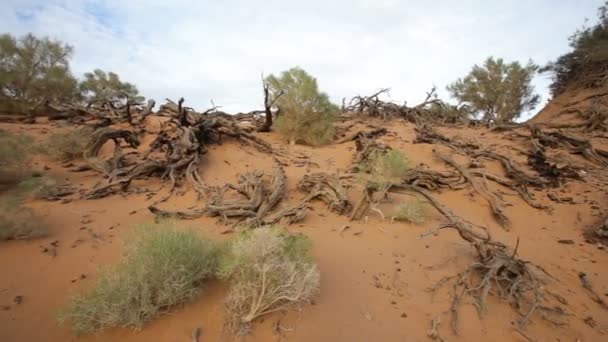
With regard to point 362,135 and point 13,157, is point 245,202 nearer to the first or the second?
point 13,157

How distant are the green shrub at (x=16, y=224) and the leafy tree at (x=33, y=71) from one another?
11031 millimetres

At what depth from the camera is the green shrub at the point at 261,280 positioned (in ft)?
7.64

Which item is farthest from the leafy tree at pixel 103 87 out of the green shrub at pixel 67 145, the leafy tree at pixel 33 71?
the green shrub at pixel 67 145

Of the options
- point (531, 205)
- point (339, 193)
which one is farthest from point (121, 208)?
point (531, 205)

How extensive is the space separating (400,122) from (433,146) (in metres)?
4.23

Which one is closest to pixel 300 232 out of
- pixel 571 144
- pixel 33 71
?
pixel 571 144

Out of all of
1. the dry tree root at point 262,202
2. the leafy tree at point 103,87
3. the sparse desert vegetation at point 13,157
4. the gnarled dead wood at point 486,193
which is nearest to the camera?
the dry tree root at point 262,202

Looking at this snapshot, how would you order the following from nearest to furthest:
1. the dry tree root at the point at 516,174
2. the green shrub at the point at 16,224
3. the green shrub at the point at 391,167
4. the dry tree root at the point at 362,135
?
the green shrub at the point at 16,224 < the green shrub at the point at 391,167 < the dry tree root at the point at 516,174 < the dry tree root at the point at 362,135

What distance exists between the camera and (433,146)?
8.82 metres

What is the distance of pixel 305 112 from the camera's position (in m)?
10.1

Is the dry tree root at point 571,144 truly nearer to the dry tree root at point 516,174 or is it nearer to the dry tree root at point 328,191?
the dry tree root at point 516,174

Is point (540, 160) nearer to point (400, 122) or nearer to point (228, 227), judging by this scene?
point (400, 122)

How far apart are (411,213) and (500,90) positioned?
53.0ft

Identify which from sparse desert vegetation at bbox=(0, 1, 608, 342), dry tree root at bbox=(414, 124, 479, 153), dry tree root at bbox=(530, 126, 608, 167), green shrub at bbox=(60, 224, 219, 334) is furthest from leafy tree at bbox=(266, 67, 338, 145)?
green shrub at bbox=(60, 224, 219, 334)
